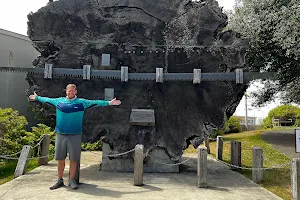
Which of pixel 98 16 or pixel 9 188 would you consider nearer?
pixel 9 188

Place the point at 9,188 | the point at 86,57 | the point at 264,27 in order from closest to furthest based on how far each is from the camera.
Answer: the point at 9,188 → the point at 86,57 → the point at 264,27

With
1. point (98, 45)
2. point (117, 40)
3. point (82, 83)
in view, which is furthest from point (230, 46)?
point (82, 83)

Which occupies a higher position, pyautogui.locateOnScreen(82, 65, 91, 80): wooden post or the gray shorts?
pyautogui.locateOnScreen(82, 65, 91, 80): wooden post

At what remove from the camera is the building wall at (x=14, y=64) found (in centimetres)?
1350

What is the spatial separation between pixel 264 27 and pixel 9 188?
9263 mm

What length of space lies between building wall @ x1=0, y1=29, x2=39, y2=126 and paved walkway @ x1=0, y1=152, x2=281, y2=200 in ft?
21.3

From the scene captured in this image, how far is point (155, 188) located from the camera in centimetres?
679

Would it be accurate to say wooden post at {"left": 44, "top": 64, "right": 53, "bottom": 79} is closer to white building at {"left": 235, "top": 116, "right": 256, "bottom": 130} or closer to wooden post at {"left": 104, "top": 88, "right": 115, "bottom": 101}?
wooden post at {"left": 104, "top": 88, "right": 115, "bottom": 101}

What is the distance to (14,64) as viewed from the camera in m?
14.1

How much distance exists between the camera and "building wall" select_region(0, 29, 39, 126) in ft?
44.3

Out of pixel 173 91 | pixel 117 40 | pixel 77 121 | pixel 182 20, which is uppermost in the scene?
pixel 182 20

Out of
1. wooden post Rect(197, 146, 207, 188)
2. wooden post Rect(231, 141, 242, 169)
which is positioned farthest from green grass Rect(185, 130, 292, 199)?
wooden post Rect(197, 146, 207, 188)

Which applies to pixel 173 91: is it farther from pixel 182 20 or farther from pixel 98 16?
pixel 98 16

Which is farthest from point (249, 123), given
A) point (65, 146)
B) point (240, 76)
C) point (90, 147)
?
point (65, 146)
